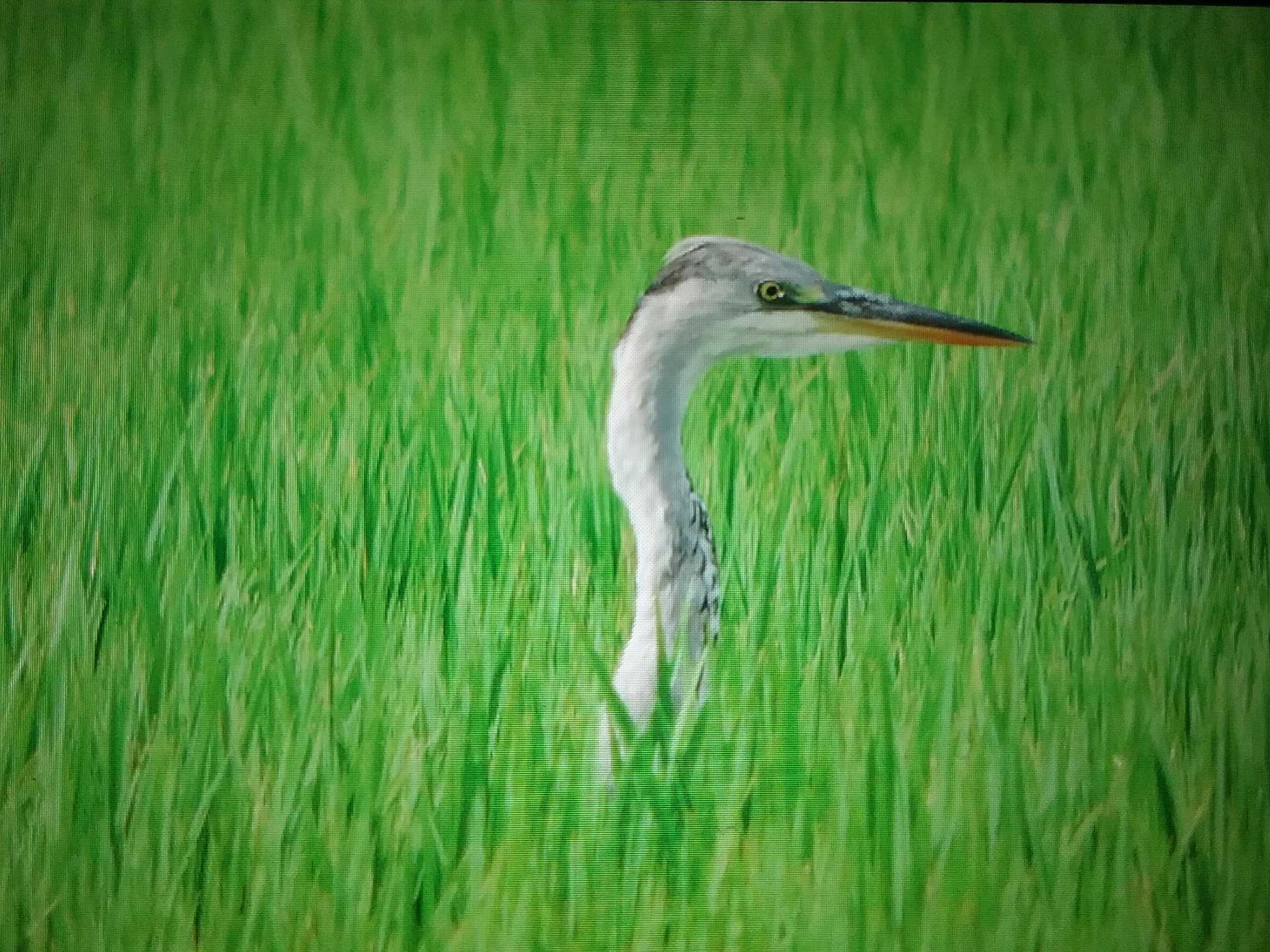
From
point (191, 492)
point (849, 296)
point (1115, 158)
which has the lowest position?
point (191, 492)

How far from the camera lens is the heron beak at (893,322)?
1547 millimetres

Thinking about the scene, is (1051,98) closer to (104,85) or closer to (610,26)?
(610,26)

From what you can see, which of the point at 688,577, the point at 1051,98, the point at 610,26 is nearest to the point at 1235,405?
the point at 1051,98

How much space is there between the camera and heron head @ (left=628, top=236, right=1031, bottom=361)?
60.0 inches

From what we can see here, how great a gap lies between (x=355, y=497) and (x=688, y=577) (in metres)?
0.51

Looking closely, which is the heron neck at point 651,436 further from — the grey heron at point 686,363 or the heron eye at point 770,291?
the heron eye at point 770,291

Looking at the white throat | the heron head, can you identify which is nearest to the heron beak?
the heron head

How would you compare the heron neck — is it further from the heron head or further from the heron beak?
the heron beak

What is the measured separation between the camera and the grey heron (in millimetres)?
1458

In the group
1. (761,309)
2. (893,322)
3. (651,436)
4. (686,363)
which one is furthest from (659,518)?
(893,322)

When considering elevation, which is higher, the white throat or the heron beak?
the heron beak

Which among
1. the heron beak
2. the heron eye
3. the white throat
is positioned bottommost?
the white throat

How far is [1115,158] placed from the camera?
5.44ft

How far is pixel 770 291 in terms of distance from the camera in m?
1.53
